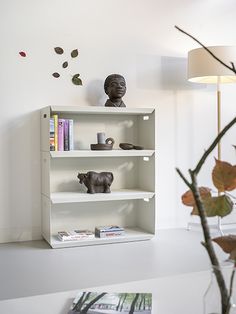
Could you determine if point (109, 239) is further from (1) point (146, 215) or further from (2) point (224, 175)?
(2) point (224, 175)

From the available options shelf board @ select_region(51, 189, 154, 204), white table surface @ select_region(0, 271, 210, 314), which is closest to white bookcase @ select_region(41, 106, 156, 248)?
shelf board @ select_region(51, 189, 154, 204)

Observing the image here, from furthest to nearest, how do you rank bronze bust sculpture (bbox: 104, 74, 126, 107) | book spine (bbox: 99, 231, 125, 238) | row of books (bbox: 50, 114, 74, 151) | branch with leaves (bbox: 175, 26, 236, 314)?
bronze bust sculpture (bbox: 104, 74, 126, 107) < book spine (bbox: 99, 231, 125, 238) < row of books (bbox: 50, 114, 74, 151) < branch with leaves (bbox: 175, 26, 236, 314)

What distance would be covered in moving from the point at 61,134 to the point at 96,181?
18.2 inches

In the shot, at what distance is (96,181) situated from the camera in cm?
327

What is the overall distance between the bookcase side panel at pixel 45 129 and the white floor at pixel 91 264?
76 centimetres

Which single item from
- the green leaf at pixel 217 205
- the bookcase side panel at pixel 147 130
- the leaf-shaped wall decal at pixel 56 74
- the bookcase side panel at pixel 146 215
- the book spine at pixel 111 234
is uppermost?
the leaf-shaped wall decal at pixel 56 74

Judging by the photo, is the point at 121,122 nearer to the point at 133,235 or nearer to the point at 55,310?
the point at 133,235

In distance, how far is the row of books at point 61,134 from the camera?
3.10 metres

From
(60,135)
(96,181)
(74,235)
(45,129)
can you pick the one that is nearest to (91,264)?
(74,235)

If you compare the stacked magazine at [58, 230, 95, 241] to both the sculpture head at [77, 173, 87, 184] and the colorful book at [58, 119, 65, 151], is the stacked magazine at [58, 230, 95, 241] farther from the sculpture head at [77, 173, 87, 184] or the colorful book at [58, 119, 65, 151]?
the colorful book at [58, 119, 65, 151]

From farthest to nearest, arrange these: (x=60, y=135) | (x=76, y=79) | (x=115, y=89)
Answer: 1. (x=76, y=79)
2. (x=115, y=89)
3. (x=60, y=135)

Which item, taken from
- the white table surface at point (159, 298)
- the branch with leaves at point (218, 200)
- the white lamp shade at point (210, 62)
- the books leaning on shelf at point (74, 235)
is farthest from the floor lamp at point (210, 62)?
the branch with leaves at point (218, 200)

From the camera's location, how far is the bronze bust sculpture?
3363mm

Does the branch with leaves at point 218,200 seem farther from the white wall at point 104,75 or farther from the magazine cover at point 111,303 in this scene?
the white wall at point 104,75
